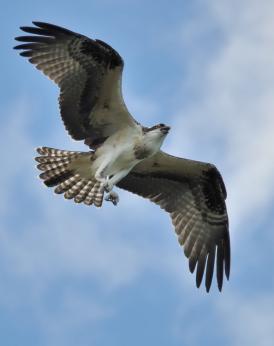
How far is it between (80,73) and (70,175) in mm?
1903

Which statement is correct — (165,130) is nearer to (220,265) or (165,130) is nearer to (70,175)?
(70,175)

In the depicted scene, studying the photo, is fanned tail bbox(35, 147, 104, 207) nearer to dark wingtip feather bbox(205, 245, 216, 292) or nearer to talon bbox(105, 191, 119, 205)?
talon bbox(105, 191, 119, 205)

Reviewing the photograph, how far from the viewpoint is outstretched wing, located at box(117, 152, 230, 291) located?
17688mm

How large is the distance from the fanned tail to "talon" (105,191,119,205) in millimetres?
433

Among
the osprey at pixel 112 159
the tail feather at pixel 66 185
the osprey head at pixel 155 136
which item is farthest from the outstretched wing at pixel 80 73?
the tail feather at pixel 66 185

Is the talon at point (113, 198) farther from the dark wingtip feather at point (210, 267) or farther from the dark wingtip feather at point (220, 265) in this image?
the dark wingtip feather at point (220, 265)

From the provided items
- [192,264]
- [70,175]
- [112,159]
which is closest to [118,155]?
[112,159]

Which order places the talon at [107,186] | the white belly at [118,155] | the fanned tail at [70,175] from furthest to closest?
1. the fanned tail at [70,175]
2. the talon at [107,186]
3. the white belly at [118,155]

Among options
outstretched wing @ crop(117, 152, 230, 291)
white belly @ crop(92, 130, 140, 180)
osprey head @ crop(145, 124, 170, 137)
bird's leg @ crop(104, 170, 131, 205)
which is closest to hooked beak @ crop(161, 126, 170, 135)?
osprey head @ crop(145, 124, 170, 137)

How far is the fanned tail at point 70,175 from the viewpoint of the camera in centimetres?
1727

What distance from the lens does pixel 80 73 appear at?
53.7 feet

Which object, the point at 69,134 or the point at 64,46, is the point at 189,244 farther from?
the point at 64,46

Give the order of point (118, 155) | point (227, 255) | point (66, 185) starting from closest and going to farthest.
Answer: point (118, 155)
point (66, 185)
point (227, 255)

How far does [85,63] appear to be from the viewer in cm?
1628
